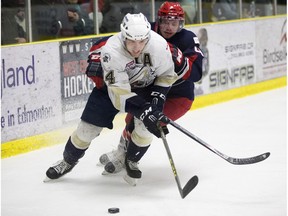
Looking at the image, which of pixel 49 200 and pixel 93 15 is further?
pixel 93 15

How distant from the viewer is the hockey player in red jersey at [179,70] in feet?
14.6

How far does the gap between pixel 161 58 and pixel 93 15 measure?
2.45 m

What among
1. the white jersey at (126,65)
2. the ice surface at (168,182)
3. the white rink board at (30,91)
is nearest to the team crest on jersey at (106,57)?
the white jersey at (126,65)

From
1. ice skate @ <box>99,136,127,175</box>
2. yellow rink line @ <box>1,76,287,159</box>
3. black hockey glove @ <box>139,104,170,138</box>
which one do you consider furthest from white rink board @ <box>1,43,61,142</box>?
black hockey glove @ <box>139,104,170,138</box>

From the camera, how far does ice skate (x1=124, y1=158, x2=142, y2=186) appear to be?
4336 millimetres

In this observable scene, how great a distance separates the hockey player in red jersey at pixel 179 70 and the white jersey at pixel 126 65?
26cm

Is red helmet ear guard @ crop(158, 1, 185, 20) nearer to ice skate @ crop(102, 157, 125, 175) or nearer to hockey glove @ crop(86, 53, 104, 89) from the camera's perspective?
hockey glove @ crop(86, 53, 104, 89)

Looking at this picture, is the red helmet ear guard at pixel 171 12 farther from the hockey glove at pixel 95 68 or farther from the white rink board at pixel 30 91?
the white rink board at pixel 30 91

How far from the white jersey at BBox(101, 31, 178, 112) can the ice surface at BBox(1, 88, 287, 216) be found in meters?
0.51

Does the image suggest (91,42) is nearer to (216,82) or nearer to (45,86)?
(45,86)

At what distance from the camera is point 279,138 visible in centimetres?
573

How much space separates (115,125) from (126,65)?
2.22 metres

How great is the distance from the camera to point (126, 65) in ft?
13.1

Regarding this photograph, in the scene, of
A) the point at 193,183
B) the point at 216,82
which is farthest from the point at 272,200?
the point at 216,82
